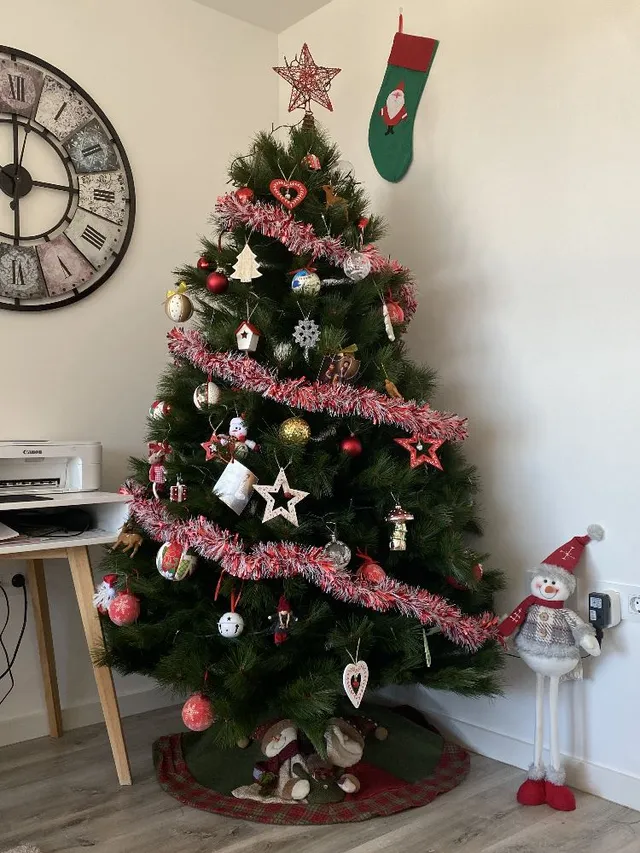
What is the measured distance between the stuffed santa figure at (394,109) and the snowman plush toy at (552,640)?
4.66ft

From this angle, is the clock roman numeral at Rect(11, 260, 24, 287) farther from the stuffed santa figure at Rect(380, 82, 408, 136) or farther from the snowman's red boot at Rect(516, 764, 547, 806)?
the snowman's red boot at Rect(516, 764, 547, 806)

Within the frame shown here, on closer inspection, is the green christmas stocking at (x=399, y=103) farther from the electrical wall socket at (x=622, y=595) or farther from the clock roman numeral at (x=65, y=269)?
the electrical wall socket at (x=622, y=595)

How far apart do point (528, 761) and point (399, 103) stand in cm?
201

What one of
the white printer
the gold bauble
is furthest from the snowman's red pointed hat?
the white printer

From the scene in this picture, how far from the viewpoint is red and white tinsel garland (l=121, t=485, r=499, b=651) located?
1697 mm

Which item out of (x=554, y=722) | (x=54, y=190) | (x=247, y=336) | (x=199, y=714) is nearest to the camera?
(x=199, y=714)

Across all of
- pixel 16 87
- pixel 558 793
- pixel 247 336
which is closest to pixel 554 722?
pixel 558 793

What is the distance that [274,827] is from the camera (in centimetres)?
175

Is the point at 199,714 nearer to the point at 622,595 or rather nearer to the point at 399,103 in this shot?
the point at 622,595

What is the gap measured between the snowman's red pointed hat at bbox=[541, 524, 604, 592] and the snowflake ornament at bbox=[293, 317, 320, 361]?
0.81 meters

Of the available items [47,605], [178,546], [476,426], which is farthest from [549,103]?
[47,605]

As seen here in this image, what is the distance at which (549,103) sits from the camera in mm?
2047

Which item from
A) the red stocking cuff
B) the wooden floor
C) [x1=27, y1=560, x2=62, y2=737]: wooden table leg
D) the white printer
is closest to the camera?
the wooden floor

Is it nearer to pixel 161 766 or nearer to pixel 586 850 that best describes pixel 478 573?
pixel 586 850
